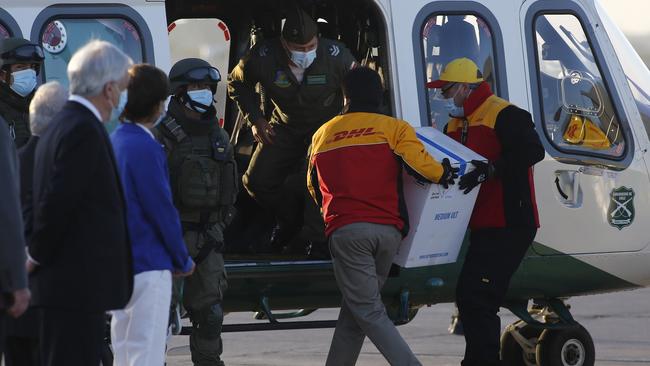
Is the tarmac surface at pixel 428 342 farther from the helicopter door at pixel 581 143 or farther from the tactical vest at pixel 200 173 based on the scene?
the tactical vest at pixel 200 173

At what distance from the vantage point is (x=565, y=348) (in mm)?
9258

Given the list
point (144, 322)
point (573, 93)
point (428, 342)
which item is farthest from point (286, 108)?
point (428, 342)

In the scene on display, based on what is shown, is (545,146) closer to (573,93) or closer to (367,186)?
(573,93)

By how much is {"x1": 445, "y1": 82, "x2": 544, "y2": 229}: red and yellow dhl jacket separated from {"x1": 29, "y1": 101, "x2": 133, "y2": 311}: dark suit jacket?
10.6 feet

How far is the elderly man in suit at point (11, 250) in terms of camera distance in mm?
4820

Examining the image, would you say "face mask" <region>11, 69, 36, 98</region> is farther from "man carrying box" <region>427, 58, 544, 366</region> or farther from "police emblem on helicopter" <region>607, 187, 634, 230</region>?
"police emblem on helicopter" <region>607, 187, 634, 230</region>

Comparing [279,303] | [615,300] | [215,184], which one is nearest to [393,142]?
[215,184]

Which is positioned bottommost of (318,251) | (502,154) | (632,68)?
(318,251)

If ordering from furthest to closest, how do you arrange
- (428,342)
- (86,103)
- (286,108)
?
(428,342), (286,108), (86,103)

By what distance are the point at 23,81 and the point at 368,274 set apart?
2.05 meters

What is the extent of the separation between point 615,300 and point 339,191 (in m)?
8.53

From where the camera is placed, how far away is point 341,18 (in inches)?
383

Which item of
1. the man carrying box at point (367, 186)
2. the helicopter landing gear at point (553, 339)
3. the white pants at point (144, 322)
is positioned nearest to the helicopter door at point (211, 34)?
the man carrying box at point (367, 186)

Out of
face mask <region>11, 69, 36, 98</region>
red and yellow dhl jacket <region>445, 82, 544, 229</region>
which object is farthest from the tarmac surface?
→ face mask <region>11, 69, 36, 98</region>
